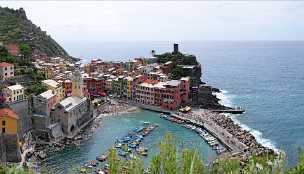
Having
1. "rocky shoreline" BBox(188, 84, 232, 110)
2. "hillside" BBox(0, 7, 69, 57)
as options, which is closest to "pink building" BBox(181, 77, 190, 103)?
"rocky shoreline" BBox(188, 84, 232, 110)

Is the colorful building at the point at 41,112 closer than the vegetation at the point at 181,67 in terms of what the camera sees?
Yes

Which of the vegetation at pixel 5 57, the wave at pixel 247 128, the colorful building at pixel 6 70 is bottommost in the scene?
the wave at pixel 247 128

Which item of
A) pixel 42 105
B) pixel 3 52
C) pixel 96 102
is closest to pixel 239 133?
pixel 42 105

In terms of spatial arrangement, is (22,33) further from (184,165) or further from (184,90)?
(184,165)

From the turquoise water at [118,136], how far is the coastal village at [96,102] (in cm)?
154

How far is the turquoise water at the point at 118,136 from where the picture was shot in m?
48.6

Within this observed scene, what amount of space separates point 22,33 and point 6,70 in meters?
42.0

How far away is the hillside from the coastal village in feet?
23.7

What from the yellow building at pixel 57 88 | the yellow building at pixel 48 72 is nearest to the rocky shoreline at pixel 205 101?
the yellow building at pixel 57 88

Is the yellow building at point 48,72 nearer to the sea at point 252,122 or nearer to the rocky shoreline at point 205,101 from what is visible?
the sea at point 252,122

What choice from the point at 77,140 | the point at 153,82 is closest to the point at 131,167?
the point at 77,140

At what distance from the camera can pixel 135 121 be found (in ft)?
217

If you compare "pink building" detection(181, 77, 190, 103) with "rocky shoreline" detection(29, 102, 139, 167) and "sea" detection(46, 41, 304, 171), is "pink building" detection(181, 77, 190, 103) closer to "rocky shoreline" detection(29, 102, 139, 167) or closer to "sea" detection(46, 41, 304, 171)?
"sea" detection(46, 41, 304, 171)

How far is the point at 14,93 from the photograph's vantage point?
57969mm
